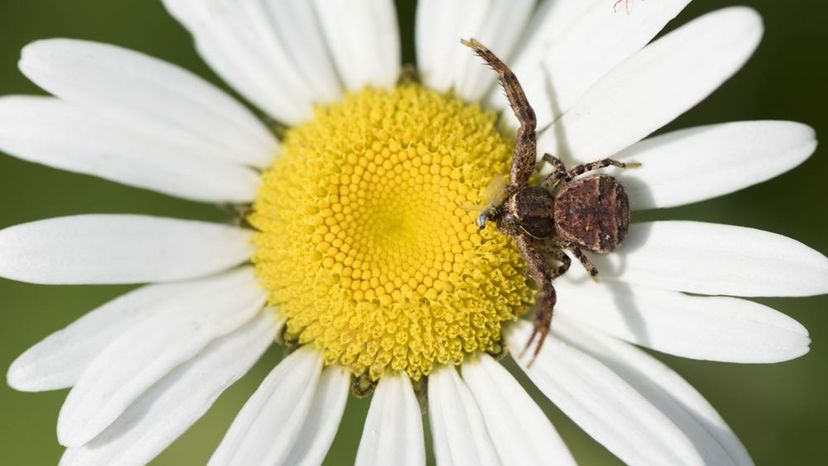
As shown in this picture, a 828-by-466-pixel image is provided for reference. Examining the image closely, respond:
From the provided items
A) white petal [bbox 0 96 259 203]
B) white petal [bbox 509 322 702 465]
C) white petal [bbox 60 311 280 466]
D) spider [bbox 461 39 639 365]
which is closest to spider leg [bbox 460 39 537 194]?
spider [bbox 461 39 639 365]

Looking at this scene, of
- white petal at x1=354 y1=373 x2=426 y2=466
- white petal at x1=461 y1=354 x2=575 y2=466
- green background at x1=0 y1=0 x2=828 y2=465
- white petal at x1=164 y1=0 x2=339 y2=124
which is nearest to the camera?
white petal at x1=461 y1=354 x2=575 y2=466

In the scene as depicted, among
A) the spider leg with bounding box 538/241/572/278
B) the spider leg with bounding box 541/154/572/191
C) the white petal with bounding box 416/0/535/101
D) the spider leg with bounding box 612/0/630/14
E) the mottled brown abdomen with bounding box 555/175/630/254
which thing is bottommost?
the spider leg with bounding box 538/241/572/278

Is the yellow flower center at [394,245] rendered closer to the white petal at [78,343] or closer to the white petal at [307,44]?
the white petal at [307,44]

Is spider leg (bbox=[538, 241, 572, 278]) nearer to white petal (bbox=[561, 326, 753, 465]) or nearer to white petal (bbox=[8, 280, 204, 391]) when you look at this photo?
white petal (bbox=[561, 326, 753, 465])

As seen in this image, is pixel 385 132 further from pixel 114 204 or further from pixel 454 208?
pixel 114 204

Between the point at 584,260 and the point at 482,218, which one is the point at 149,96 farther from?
the point at 584,260

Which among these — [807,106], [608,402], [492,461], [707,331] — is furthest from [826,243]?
[492,461]

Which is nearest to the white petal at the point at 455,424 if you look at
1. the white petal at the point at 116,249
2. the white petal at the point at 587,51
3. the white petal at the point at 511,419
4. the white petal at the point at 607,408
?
the white petal at the point at 511,419
